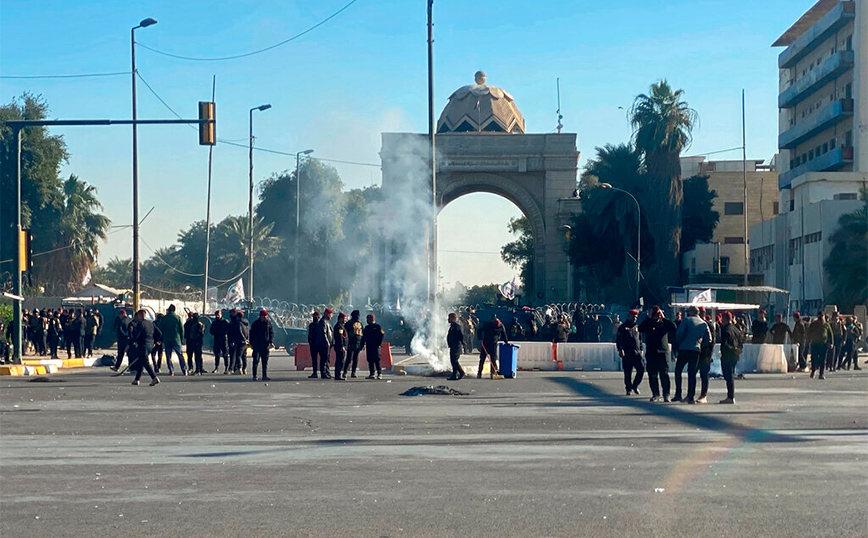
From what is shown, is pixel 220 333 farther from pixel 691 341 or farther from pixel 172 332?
pixel 691 341

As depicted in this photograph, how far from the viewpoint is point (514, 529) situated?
7941mm

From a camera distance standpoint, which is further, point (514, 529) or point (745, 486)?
point (745, 486)

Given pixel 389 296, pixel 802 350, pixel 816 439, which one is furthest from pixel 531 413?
pixel 389 296

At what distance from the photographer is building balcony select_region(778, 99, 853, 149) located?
71750 mm

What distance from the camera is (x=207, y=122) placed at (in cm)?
2736

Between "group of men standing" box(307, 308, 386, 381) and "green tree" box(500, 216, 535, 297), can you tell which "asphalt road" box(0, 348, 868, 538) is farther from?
"green tree" box(500, 216, 535, 297)

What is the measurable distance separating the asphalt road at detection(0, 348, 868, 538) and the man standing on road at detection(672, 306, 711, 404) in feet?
2.64

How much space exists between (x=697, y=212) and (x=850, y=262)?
22.5 m

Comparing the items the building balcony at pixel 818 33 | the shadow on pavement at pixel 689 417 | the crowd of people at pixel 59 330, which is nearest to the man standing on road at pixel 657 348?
the shadow on pavement at pixel 689 417

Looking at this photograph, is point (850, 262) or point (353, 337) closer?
point (353, 337)

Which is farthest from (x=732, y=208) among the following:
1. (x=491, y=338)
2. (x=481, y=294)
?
(x=481, y=294)

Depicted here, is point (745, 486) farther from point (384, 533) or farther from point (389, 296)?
point (389, 296)

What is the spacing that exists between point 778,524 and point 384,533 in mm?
2574

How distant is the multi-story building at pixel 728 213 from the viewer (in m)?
78.4
